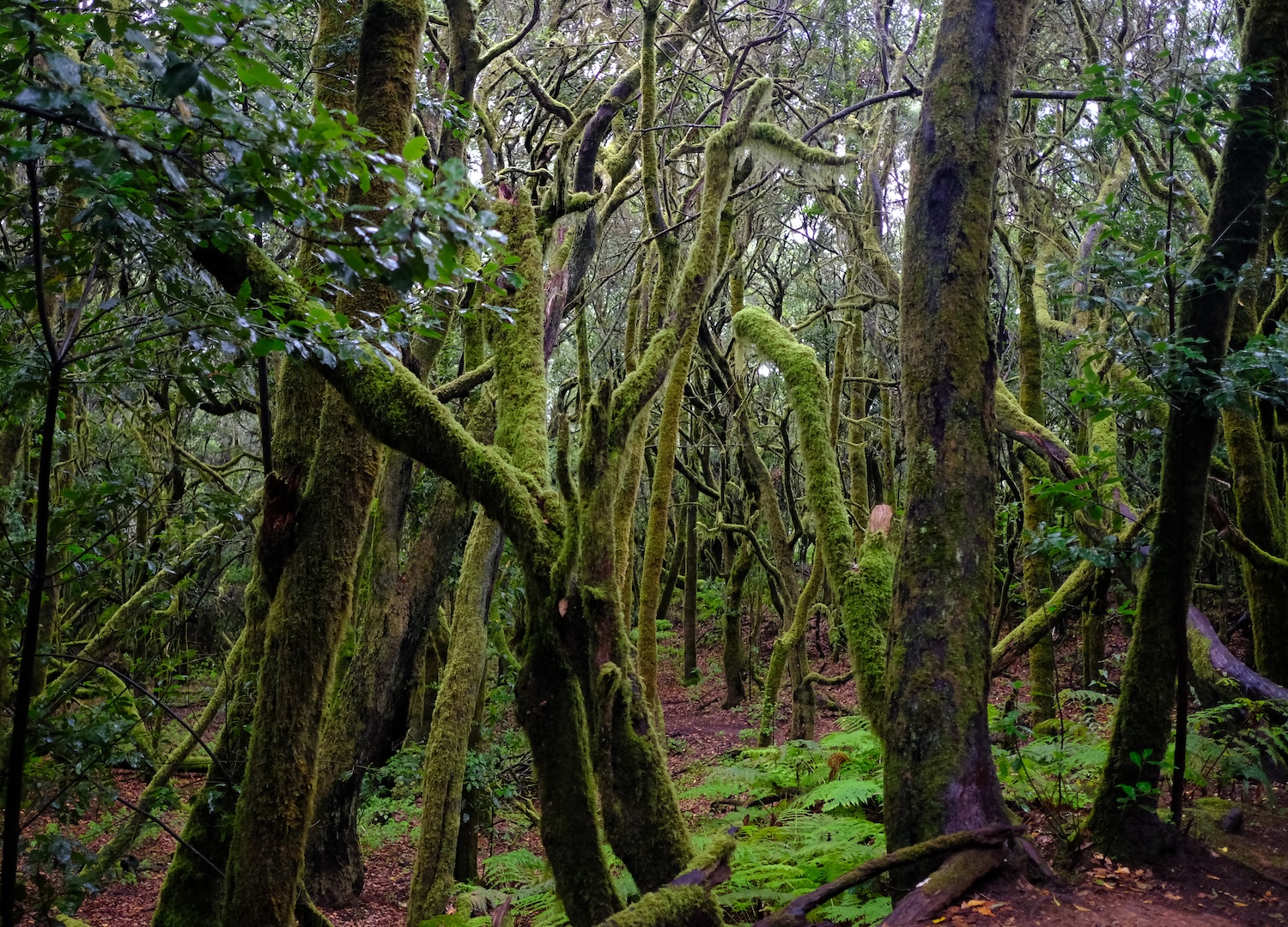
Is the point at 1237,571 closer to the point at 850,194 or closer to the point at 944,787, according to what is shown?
the point at 850,194

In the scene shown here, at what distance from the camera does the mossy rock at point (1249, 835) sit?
13.1 ft

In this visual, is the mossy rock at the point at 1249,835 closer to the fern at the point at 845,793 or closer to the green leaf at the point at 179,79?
the fern at the point at 845,793

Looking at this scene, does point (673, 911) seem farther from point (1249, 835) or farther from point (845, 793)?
point (1249, 835)

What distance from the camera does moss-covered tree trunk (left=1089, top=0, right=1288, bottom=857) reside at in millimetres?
3961

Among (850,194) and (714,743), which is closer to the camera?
(850,194)

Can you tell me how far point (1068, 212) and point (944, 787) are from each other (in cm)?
1049

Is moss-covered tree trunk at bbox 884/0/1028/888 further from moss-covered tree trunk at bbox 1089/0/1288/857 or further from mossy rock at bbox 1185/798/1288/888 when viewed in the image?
mossy rock at bbox 1185/798/1288/888

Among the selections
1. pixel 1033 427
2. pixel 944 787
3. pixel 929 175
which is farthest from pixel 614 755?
pixel 1033 427

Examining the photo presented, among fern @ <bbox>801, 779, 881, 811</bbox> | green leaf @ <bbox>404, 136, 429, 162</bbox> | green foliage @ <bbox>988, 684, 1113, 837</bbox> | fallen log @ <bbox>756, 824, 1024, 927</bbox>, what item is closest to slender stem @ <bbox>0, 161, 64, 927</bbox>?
green leaf @ <bbox>404, 136, 429, 162</bbox>

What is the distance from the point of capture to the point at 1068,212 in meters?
11.6

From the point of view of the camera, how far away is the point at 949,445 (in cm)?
388

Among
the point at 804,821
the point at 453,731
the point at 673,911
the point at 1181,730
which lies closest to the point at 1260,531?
the point at 1181,730

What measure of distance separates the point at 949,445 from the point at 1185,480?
1.33 metres

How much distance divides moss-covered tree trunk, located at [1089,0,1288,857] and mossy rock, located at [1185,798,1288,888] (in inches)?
19.1
